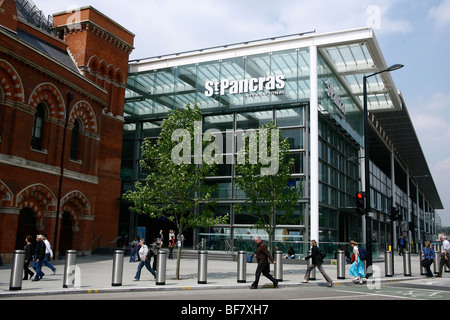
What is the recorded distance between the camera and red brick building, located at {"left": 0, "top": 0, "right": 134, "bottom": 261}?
71.2 ft

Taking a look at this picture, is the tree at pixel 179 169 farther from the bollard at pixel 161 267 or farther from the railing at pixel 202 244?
the railing at pixel 202 244

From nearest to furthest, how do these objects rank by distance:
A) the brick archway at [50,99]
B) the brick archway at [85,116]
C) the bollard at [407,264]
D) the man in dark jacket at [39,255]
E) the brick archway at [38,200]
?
1. the man in dark jacket at [39,255]
2. the bollard at [407,264]
3. the brick archway at [38,200]
4. the brick archway at [50,99]
5. the brick archway at [85,116]

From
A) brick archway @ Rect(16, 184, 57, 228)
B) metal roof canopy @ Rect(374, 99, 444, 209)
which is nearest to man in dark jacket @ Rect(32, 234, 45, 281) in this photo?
brick archway @ Rect(16, 184, 57, 228)

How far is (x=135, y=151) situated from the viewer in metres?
36.7

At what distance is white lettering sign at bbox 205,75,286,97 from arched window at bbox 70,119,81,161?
10.4 metres

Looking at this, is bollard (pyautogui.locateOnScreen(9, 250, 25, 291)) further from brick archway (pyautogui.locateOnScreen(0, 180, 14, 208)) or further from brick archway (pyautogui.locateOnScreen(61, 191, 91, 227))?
brick archway (pyautogui.locateOnScreen(61, 191, 91, 227))

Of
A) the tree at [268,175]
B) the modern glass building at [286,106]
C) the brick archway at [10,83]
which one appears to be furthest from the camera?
the modern glass building at [286,106]

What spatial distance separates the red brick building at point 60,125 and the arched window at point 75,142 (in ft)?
0.20

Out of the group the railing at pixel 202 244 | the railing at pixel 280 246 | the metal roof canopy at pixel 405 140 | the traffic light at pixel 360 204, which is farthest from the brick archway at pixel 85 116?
the metal roof canopy at pixel 405 140

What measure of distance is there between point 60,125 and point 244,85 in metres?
13.4

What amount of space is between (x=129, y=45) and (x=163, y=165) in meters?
20.3

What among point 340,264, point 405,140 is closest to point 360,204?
point 340,264

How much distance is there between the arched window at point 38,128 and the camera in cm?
Result: 2386
